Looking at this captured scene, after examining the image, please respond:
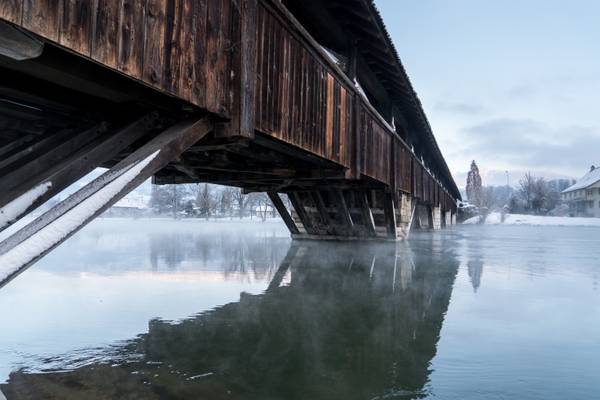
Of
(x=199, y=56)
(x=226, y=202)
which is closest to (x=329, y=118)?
(x=199, y=56)

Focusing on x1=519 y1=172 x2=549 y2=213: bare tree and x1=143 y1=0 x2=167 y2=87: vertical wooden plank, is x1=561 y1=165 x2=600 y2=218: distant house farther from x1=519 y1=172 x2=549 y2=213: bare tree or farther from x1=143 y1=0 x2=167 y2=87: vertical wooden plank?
A: x1=143 y1=0 x2=167 y2=87: vertical wooden plank

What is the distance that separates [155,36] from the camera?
332 cm

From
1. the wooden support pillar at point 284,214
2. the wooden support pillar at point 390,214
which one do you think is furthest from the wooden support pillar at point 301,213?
the wooden support pillar at point 390,214

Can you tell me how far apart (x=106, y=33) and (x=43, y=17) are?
18.9 inches

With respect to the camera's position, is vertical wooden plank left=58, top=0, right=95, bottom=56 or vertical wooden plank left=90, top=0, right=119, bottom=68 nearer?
vertical wooden plank left=58, top=0, right=95, bottom=56

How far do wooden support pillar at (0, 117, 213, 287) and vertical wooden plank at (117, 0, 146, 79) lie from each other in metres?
0.61

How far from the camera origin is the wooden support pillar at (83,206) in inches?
79.4

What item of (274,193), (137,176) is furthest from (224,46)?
(274,193)

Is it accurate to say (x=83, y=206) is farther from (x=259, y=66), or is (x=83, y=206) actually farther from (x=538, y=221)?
(x=538, y=221)

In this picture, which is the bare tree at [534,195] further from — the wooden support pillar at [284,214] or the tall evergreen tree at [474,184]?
the wooden support pillar at [284,214]

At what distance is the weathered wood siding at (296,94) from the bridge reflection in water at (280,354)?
2268 mm

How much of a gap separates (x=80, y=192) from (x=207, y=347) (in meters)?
1.88

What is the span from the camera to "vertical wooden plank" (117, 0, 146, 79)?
9.84 ft

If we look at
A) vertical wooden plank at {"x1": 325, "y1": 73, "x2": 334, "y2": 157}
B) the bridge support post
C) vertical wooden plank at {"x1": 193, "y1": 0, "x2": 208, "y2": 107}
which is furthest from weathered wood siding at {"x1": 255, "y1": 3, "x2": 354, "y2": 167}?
the bridge support post
